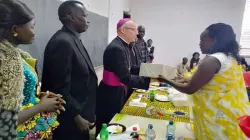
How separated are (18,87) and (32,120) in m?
0.24

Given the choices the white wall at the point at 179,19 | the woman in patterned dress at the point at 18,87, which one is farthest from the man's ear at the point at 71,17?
the white wall at the point at 179,19

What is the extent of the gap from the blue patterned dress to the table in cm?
63

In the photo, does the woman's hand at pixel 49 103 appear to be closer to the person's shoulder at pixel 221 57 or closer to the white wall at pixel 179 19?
the person's shoulder at pixel 221 57

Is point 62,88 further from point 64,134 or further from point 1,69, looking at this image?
point 1,69

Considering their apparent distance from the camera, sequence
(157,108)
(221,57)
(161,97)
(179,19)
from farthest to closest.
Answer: (179,19), (161,97), (157,108), (221,57)

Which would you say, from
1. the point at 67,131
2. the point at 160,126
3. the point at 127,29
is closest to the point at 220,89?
the point at 160,126

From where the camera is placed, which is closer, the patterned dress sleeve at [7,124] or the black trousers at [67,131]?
the patterned dress sleeve at [7,124]

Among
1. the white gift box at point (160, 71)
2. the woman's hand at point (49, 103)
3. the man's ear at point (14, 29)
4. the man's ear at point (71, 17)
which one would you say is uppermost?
the man's ear at point (71, 17)

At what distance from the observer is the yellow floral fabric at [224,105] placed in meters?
1.14

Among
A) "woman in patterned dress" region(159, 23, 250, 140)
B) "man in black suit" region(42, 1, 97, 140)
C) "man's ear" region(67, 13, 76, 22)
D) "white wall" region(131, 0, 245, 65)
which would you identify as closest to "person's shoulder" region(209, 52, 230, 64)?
"woman in patterned dress" region(159, 23, 250, 140)

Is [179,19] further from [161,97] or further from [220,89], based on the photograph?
[220,89]

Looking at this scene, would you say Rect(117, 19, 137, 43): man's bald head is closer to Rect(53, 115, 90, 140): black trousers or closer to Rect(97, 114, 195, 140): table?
Rect(97, 114, 195, 140): table

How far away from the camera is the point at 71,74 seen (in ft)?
4.14

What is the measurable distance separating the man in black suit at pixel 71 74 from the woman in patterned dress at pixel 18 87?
0.74 feet
